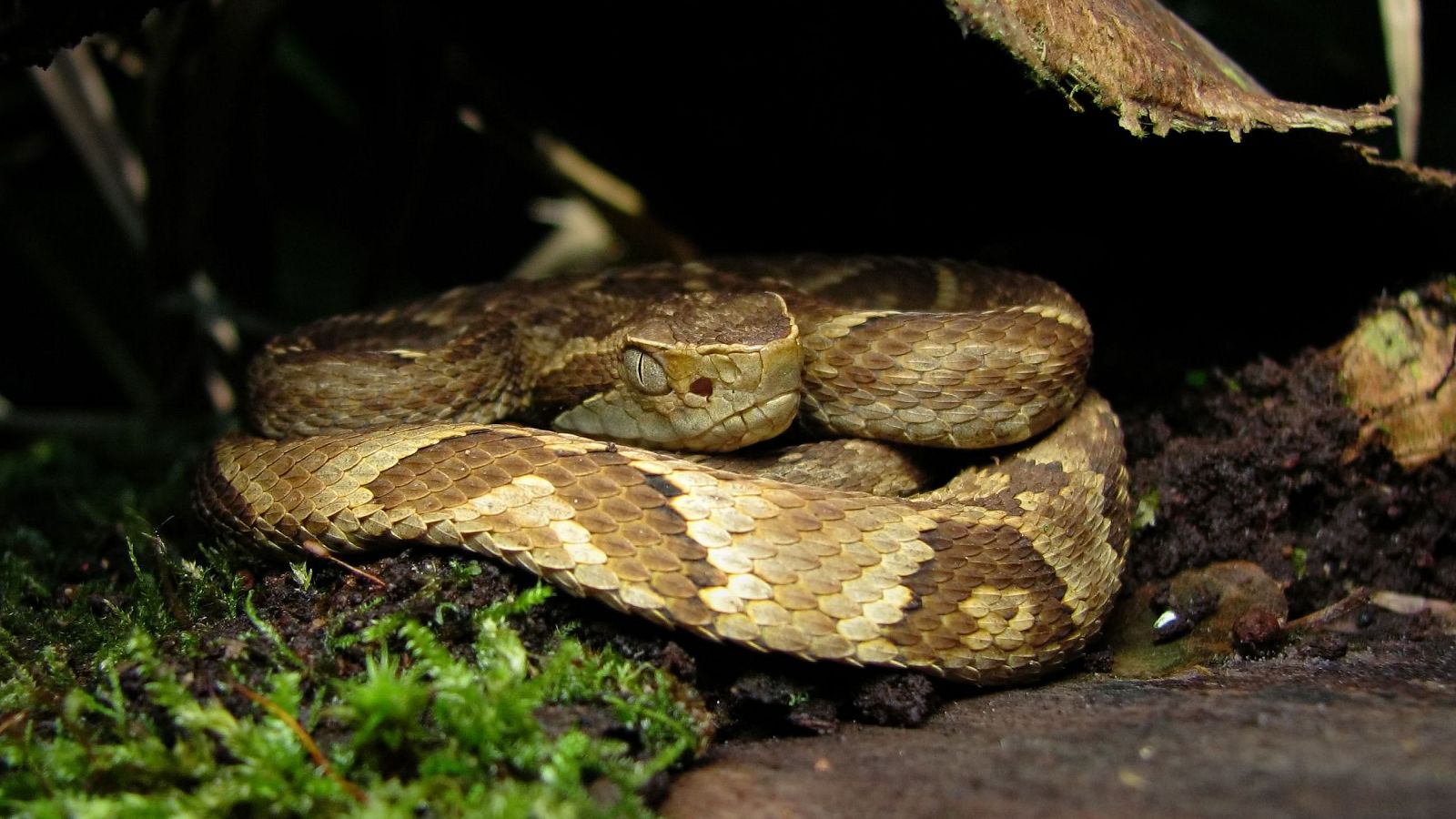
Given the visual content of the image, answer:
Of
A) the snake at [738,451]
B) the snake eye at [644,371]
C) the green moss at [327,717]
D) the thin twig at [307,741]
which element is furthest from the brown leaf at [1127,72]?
the thin twig at [307,741]

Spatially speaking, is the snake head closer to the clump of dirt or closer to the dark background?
the dark background

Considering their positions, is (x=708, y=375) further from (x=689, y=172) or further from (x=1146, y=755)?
(x=689, y=172)

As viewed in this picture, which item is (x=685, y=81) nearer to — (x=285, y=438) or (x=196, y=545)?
(x=285, y=438)

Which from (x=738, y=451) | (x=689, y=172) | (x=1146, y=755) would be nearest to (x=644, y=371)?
(x=738, y=451)

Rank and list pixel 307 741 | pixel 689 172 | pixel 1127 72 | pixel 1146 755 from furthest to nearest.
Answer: pixel 689 172, pixel 1127 72, pixel 307 741, pixel 1146 755

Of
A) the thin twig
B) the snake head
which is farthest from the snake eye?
the thin twig

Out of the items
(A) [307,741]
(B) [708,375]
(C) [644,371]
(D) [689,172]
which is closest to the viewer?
(A) [307,741]

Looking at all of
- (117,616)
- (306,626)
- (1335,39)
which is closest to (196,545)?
(117,616)
